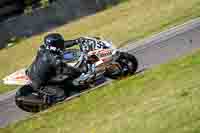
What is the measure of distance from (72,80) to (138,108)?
372cm

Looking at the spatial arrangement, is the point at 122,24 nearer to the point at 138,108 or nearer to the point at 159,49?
the point at 159,49

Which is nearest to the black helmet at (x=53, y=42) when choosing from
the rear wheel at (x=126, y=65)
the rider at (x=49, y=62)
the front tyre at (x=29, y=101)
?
the rider at (x=49, y=62)

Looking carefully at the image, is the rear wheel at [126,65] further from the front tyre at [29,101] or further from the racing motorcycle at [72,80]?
the front tyre at [29,101]

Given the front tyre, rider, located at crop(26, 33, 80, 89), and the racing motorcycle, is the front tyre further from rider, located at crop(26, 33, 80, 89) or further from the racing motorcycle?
rider, located at crop(26, 33, 80, 89)

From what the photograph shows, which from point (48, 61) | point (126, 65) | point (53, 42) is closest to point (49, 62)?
point (48, 61)

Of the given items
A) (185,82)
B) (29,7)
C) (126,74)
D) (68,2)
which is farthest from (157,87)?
(29,7)

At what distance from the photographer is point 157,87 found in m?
12.0

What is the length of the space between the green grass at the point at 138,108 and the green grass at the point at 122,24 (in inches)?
323

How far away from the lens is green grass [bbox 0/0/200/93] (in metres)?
22.4

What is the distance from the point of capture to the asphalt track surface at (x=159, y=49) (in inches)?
581

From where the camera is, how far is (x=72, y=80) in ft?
46.4

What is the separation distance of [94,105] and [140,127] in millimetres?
3074

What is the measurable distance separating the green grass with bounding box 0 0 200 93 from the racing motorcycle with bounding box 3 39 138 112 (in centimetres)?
694

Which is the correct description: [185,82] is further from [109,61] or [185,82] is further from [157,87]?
[109,61]
